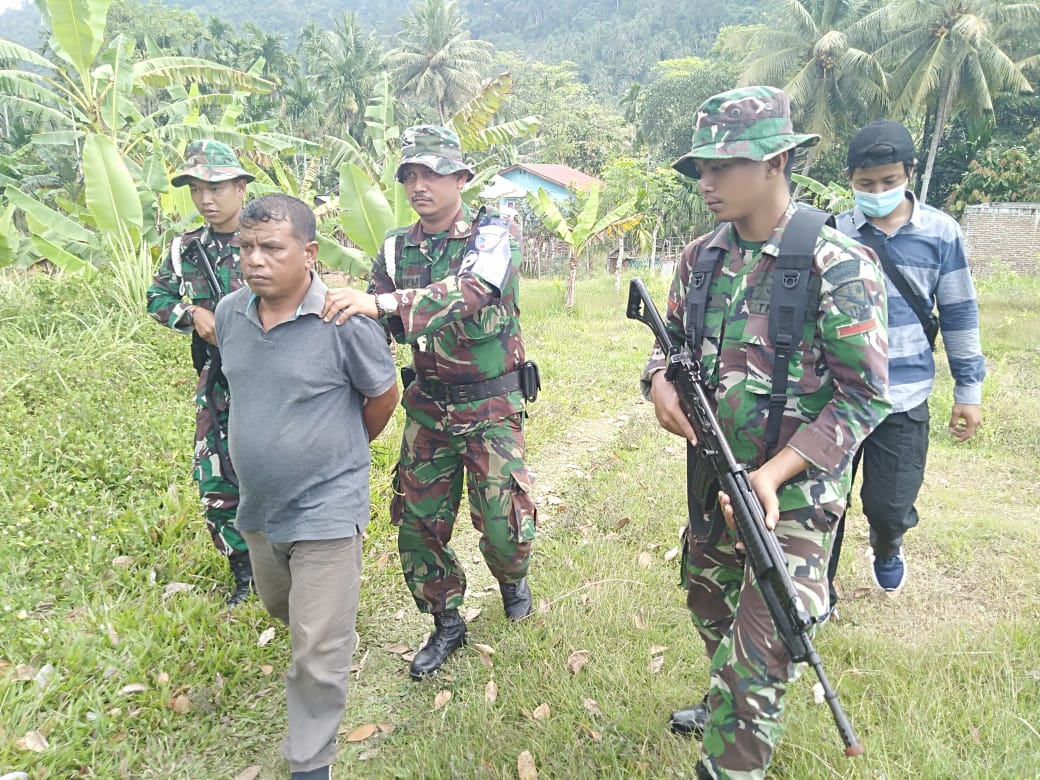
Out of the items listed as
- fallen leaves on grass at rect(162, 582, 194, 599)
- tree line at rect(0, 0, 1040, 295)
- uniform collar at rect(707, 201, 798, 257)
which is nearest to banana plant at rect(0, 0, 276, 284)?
tree line at rect(0, 0, 1040, 295)

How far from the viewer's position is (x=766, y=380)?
198 cm

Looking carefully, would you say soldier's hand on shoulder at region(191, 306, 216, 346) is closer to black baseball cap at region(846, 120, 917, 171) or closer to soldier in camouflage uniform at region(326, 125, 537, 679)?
soldier in camouflage uniform at region(326, 125, 537, 679)

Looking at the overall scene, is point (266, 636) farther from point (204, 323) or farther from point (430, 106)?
point (430, 106)

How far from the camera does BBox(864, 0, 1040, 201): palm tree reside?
79.9 feet

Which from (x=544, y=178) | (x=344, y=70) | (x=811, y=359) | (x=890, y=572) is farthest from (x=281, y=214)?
(x=344, y=70)

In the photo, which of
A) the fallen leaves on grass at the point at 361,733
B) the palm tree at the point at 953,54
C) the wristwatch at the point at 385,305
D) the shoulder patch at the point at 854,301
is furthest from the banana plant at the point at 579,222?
the palm tree at the point at 953,54

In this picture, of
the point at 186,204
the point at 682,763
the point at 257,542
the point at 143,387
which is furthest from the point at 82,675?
the point at 186,204

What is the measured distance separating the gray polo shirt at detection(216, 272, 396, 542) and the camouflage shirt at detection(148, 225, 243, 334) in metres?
1.19

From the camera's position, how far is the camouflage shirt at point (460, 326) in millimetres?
2824

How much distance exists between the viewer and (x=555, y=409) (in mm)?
6598

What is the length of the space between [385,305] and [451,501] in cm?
107

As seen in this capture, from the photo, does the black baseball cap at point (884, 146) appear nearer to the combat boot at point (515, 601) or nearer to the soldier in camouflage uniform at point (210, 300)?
the combat boot at point (515, 601)

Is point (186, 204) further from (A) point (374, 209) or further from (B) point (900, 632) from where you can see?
(B) point (900, 632)

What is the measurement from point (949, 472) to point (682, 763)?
3.74 m
